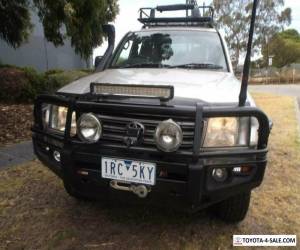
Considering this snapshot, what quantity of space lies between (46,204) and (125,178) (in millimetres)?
Result: 1486

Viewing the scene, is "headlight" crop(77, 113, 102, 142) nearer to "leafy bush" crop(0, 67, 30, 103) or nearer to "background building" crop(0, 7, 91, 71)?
"leafy bush" crop(0, 67, 30, 103)

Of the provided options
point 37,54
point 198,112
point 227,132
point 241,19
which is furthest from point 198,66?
point 241,19

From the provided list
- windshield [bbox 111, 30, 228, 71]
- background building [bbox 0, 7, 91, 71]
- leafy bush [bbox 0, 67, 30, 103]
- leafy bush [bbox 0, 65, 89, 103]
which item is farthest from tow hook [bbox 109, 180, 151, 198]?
background building [bbox 0, 7, 91, 71]

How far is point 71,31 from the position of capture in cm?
826

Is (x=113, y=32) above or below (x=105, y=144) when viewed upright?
above

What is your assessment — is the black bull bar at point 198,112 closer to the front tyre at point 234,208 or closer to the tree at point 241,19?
the front tyre at point 234,208

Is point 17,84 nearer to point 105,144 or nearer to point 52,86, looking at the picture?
point 52,86

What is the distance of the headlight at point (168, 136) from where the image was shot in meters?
2.64

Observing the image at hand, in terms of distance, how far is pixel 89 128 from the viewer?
2893 mm

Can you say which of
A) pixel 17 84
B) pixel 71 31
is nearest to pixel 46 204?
pixel 71 31

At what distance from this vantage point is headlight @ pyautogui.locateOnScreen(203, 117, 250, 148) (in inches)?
109

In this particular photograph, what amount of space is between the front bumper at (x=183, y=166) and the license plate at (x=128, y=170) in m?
0.04

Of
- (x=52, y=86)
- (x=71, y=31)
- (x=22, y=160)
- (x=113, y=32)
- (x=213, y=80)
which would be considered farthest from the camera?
(x=52, y=86)

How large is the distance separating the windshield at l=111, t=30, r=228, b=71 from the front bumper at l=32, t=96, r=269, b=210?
144cm
